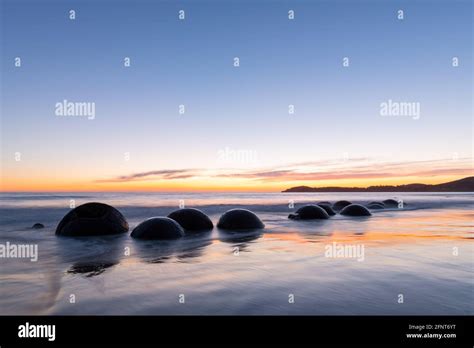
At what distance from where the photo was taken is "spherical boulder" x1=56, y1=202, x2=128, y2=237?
44.4 ft

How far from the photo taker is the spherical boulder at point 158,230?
505 inches

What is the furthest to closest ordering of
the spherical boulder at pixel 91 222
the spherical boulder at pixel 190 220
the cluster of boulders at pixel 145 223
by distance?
the spherical boulder at pixel 190 220 → the spherical boulder at pixel 91 222 → the cluster of boulders at pixel 145 223

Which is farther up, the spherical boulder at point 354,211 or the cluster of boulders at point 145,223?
the cluster of boulders at point 145,223

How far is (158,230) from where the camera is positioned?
42.4 ft

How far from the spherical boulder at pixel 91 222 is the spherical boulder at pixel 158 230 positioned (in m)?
1.37

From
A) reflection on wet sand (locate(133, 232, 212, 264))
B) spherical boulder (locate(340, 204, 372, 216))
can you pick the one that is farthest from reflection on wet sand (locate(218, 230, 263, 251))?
spherical boulder (locate(340, 204, 372, 216))

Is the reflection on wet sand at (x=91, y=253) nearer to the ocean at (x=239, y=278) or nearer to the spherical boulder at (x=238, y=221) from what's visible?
the ocean at (x=239, y=278)

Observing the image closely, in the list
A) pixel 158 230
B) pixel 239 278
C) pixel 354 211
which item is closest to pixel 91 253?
pixel 158 230

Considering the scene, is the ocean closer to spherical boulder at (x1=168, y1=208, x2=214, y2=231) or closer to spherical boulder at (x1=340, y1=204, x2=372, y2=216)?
spherical boulder at (x1=168, y1=208, x2=214, y2=231)

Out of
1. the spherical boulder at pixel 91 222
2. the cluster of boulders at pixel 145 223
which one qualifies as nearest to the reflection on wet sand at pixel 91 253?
the spherical boulder at pixel 91 222

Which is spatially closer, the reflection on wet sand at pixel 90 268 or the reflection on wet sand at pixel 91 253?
the reflection on wet sand at pixel 90 268

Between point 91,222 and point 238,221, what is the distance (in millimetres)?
6037
